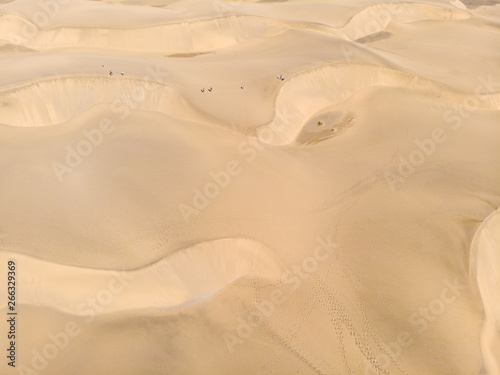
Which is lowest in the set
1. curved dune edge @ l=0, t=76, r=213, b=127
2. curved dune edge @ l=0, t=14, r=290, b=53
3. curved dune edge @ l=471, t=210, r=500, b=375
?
curved dune edge @ l=471, t=210, r=500, b=375

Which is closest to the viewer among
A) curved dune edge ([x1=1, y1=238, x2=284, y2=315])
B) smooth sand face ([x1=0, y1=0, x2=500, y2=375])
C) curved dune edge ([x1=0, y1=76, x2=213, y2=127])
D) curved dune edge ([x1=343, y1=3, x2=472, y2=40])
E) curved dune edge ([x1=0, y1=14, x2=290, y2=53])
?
smooth sand face ([x1=0, y1=0, x2=500, y2=375])

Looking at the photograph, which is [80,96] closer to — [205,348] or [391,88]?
[205,348]

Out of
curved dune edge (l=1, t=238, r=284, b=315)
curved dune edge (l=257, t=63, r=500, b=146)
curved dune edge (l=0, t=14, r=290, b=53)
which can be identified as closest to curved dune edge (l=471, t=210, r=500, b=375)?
curved dune edge (l=1, t=238, r=284, b=315)

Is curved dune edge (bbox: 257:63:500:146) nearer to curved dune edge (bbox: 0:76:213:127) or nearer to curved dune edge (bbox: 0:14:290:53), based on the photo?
curved dune edge (bbox: 0:76:213:127)

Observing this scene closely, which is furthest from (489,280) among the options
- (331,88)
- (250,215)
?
(331,88)

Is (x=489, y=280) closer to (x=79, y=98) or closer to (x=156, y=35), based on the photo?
(x=79, y=98)

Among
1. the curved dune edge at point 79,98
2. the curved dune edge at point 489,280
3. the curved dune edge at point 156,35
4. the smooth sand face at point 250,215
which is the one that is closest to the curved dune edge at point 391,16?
the curved dune edge at point 156,35
